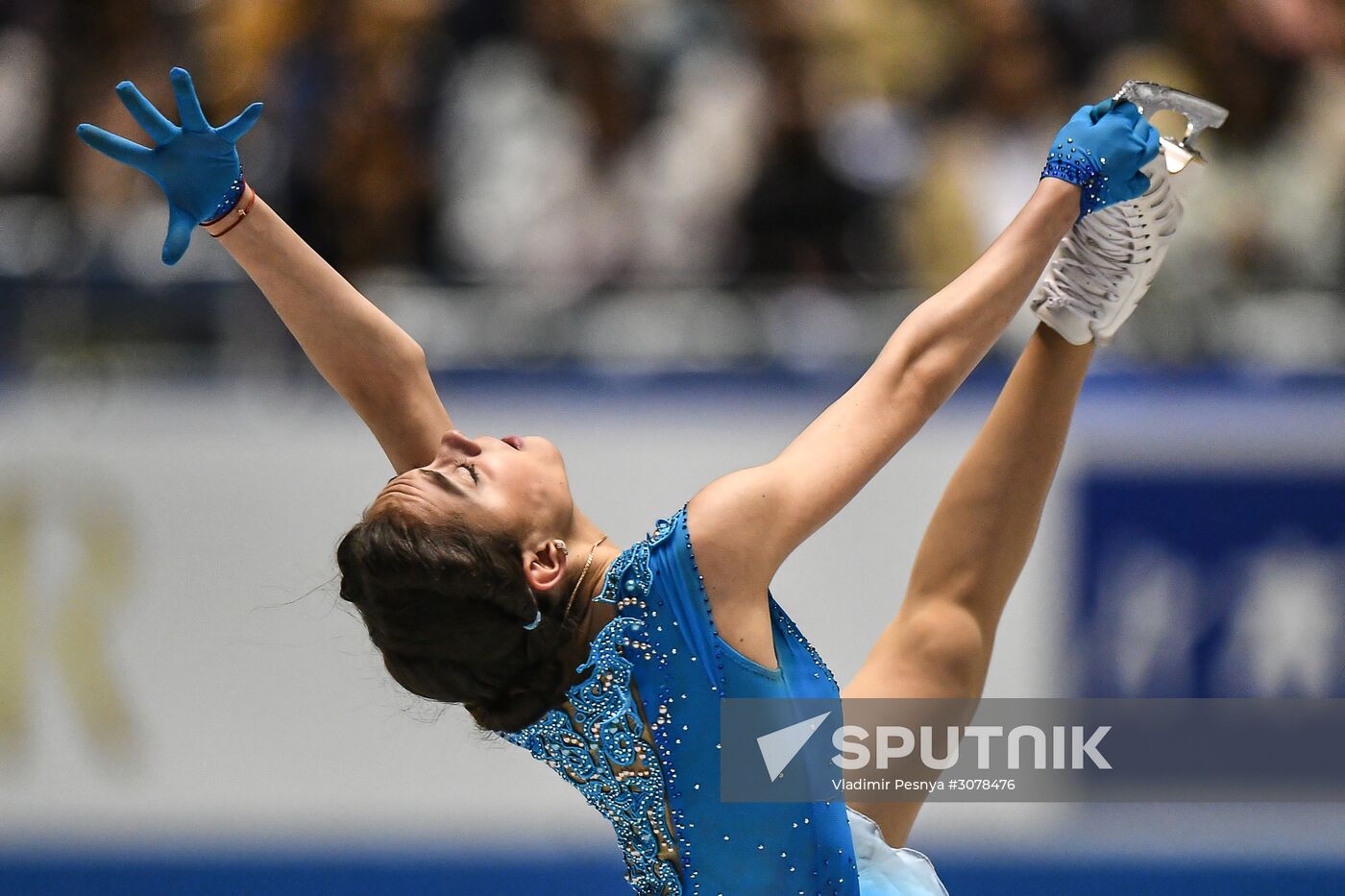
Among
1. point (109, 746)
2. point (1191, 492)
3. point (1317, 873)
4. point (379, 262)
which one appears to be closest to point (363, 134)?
point (379, 262)

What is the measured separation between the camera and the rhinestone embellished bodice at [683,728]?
2.38 m

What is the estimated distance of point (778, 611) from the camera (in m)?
2.54

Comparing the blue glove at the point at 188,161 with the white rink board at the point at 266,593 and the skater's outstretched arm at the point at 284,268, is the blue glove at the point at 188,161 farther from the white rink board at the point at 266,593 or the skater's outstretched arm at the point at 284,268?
the white rink board at the point at 266,593

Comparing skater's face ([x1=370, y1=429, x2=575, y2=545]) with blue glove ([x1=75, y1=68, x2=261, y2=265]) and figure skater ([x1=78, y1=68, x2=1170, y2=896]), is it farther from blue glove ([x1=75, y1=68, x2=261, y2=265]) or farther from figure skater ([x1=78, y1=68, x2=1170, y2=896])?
blue glove ([x1=75, y1=68, x2=261, y2=265])

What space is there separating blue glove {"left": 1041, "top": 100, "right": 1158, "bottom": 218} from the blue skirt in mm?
1072

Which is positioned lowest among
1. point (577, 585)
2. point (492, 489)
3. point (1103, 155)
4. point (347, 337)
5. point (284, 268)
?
point (577, 585)

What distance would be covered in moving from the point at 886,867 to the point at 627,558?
74cm

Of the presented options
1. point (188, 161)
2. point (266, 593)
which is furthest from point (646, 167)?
point (188, 161)

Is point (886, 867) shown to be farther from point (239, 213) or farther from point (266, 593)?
point (266, 593)

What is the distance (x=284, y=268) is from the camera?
8.48ft

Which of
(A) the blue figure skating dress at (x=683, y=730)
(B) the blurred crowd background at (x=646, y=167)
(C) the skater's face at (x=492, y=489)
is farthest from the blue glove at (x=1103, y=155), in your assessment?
(B) the blurred crowd background at (x=646, y=167)

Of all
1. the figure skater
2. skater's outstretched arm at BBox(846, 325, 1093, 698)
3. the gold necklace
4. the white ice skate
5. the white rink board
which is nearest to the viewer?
the figure skater

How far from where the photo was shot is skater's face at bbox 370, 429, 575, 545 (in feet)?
7.93

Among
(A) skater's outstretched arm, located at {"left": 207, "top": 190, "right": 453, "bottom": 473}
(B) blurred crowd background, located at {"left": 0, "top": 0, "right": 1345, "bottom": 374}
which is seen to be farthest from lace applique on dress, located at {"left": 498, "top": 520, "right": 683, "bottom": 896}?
(B) blurred crowd background, located at {"left": 0, "top": 0, "right": 1345, "bottom": 374}
